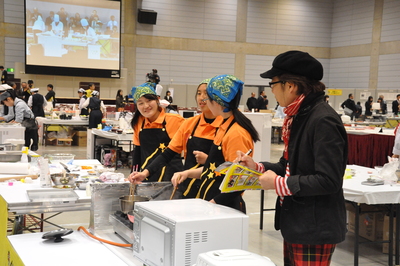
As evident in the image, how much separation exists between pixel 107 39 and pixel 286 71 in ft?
61.7

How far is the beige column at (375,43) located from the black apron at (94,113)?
14281 millimetres

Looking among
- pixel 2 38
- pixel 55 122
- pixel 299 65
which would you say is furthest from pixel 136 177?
pixel 2 38

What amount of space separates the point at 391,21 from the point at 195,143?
66.6 feet

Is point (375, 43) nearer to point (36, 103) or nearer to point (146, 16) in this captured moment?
point (146, 16)

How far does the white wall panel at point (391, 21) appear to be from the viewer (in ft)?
66.3

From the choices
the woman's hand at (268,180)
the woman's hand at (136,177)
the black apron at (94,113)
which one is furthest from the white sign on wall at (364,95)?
the woman's hand at (268,180)

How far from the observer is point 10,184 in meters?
3.31

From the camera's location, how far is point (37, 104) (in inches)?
504

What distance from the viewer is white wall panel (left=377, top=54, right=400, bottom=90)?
2016cm

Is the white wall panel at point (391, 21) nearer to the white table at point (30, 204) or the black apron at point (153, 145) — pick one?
the black apron at point (153, 145)

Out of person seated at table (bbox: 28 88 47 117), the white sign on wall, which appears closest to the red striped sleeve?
person seated at table (bbox: 28 88 47 117)

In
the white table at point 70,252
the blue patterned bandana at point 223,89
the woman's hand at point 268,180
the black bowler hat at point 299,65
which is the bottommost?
the white table at point 70,252

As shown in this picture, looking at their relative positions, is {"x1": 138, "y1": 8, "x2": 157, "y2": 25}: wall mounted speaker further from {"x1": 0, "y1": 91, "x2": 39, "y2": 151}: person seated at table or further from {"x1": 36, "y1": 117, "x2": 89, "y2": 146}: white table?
{"x1": 0, "y1": 91, "x2": 39, "y2": 151}: person seated at table

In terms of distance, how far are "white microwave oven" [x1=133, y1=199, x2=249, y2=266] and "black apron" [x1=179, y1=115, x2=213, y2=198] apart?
2.76 ft
